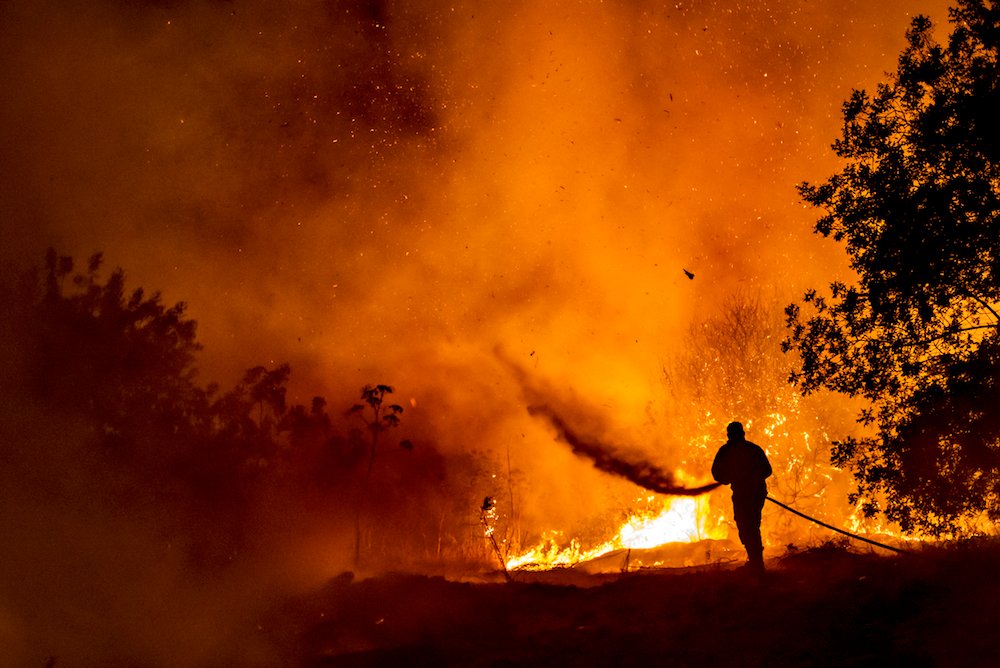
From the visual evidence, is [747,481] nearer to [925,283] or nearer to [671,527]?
[925,283]

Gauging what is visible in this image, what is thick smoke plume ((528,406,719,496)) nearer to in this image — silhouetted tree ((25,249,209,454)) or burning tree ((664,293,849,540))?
burning tree ((664,293,849,540))

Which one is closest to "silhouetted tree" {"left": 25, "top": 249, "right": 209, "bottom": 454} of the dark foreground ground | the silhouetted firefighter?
the dark foreground ground

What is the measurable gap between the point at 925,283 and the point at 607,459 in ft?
68.2

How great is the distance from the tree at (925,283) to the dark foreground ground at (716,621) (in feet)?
3.40

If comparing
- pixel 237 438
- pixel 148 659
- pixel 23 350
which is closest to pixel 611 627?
pixel 148 659

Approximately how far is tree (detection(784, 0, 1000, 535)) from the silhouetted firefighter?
985mm

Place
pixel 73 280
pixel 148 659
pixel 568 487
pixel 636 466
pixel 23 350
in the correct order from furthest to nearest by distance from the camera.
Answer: pixel 568 487, pixel 636 466, pixel 73 280, pixel 23 350, pixel 148 659

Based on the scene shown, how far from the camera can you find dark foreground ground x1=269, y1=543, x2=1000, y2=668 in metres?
7.45

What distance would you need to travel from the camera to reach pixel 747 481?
10305 millimetres

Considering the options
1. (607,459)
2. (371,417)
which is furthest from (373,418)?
(607,459)

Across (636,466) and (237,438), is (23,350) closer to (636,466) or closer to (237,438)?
(237,438)

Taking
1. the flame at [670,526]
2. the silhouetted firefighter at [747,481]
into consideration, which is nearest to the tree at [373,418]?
the flame at [670,526]

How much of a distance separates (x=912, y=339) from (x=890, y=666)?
14.7 ft

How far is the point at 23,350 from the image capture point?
64.4 feet
